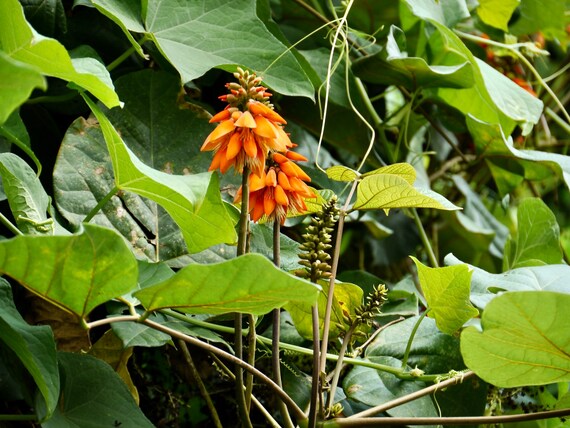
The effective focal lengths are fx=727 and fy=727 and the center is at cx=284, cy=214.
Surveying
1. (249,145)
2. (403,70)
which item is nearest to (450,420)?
(249,145)

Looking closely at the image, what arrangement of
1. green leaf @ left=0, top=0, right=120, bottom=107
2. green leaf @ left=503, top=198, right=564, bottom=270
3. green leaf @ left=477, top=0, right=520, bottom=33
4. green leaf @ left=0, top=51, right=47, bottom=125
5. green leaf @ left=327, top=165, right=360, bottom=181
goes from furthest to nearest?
green leaf @ left=477, top=0, right=520, bottom=33 → green leaf @ left=503, top=198, right=564, bottom=270 → green leaf @ left=327, top=165, right=360, bottom=181 → green leaf @ left=0, top=0, right=120, bottom=107 → green leaf @ left=0, top=51, right=47, bottom=125

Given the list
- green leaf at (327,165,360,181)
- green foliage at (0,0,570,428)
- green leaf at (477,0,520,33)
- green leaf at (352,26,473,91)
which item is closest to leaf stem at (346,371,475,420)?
green foliage at (0,0,570,428)

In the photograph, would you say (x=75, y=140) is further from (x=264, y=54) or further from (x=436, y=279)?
(x=436, y=279)

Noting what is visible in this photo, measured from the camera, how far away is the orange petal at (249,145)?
1.82 ft

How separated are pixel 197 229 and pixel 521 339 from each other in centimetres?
29

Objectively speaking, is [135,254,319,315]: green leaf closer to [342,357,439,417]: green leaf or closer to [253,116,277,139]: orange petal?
[253,116,277,139]: orange petal

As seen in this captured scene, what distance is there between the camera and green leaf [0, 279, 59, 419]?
1.75ft

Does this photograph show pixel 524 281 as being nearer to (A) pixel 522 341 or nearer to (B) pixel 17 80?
(A) pixel 522 341

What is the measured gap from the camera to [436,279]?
0.69 m

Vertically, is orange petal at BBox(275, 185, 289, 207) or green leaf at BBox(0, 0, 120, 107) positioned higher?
green leaf at BBox(0, 0, 120, 107)

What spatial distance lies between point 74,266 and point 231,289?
0.36 ft

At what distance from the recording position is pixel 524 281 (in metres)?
0.68

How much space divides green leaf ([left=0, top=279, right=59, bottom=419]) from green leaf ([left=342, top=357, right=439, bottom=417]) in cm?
32

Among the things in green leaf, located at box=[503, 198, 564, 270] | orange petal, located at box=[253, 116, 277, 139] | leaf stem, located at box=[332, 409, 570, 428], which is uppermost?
orange petal, located at box=[253, 116, 277, 139]
